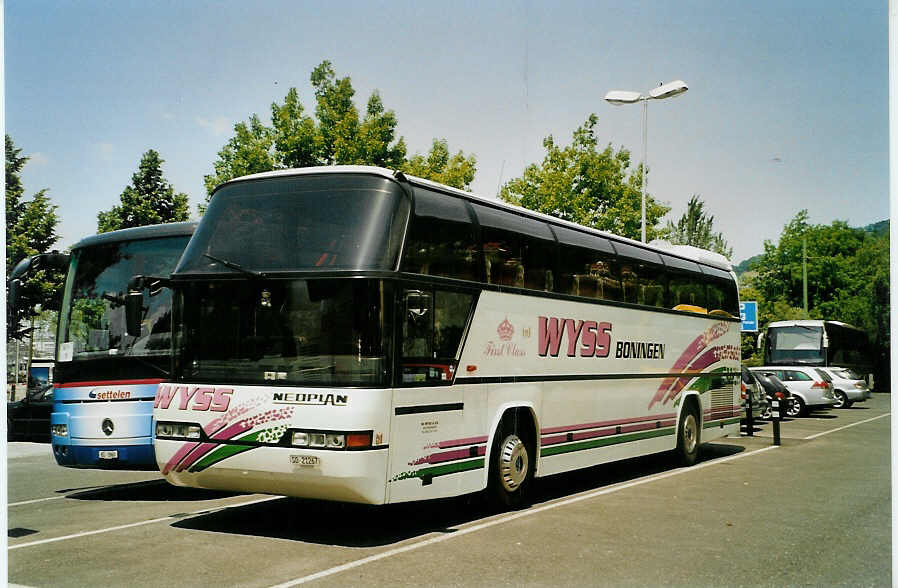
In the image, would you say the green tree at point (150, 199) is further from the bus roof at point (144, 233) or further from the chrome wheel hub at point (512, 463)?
the chrome wheel hub at point (512, 463)

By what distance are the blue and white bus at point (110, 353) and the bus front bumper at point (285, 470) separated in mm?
2837

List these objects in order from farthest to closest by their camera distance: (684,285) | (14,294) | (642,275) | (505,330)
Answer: (684,285), (642,275), (14,294), (505,330)

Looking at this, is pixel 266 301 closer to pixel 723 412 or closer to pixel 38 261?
pixel 38 261

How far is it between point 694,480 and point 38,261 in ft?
30.6

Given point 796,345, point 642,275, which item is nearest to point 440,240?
point 642,275

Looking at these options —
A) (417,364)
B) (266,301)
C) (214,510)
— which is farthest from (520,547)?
(214,510)

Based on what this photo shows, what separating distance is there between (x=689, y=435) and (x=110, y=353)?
9.39 meters

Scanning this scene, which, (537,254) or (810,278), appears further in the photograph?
(810,278)

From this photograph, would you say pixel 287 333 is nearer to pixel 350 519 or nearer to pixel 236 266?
pixel 236 266

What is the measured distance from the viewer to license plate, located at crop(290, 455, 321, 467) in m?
7.79

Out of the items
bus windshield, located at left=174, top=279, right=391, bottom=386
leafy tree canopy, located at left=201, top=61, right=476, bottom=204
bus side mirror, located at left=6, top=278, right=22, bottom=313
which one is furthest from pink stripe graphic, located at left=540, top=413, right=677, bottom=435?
leafy tree canopy, located at left=201, top=61, right=476, bottom=204

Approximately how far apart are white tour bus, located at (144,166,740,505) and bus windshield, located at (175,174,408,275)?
0.02 m

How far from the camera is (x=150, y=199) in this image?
32.1 m

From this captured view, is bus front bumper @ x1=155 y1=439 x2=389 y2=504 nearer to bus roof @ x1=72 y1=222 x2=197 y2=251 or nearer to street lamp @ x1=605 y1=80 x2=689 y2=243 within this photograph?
bus roof @ x1=72 y1=222 x2=197 y2=251
